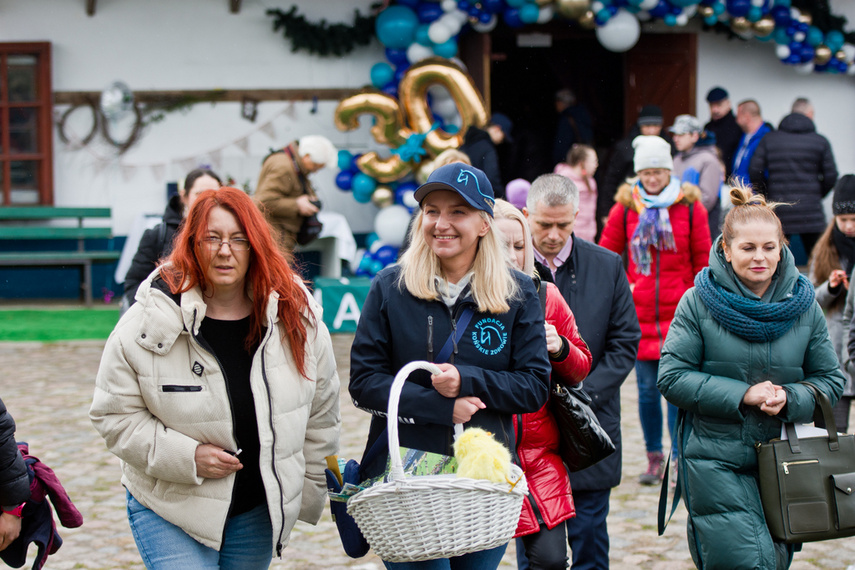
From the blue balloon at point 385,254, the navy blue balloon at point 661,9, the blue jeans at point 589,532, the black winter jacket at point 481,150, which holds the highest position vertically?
the navy blue balloon at point 661,9

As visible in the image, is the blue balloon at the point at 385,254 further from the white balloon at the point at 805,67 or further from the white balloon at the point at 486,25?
the white balloon at the point at 805,67

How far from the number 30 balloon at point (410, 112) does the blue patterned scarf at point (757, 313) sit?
8.17 meters

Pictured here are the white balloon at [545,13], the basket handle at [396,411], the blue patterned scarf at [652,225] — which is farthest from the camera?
the white balloon at [545,13]

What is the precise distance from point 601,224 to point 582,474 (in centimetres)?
714

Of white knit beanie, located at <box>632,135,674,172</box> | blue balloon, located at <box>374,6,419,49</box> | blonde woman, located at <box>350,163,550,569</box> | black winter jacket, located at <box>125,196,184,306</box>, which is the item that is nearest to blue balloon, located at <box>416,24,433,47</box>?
blue balloon, located at <box>374,6,419,49</box>

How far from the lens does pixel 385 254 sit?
12.1m

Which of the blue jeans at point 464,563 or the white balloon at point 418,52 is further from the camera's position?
the white balloon at point 418,52

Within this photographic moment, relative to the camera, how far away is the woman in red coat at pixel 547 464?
3482 millimetres

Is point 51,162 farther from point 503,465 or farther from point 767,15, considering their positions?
point 503,465

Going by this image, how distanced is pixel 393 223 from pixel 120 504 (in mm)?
6837

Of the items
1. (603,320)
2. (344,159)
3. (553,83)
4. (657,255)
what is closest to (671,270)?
(657,255)

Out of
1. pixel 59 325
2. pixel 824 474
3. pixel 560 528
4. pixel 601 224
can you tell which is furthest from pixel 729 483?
pixel 59 325

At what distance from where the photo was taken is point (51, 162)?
43.3 feet

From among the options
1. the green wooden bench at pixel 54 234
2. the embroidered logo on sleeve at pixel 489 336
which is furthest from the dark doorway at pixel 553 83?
the embroidered logo on sleeve at pixel 489 336
